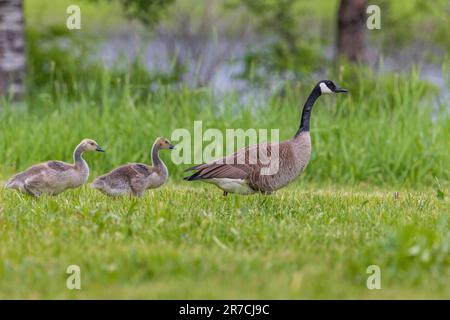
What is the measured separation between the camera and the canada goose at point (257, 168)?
879cm

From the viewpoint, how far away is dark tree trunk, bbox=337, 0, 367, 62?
54.6 feet

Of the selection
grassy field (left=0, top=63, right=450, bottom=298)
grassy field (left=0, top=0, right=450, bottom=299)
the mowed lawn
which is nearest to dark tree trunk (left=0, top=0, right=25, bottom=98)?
grassy field (left=0, top=0, right=450, bottom=299)

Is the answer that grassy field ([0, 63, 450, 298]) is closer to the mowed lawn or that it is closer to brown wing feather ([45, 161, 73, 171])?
the mowed lawn

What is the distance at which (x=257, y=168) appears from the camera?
29.1ft

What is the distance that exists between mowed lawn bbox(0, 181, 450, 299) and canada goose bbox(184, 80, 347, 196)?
0.65ft

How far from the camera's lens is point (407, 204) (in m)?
9.21

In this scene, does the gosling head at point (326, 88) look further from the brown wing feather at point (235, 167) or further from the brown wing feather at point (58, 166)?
the brown wing feather at point (58, 166)

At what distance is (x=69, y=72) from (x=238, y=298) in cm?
1253

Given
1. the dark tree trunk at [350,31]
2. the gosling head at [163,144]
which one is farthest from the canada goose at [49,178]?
the dark tree trunk at [350,31]

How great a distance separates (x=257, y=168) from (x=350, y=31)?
8617 millimetres

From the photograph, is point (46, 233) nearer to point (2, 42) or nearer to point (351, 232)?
point (351, 232)

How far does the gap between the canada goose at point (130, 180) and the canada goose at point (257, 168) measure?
24.3 inches

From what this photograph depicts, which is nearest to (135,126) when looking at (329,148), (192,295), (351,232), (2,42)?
(329,148)

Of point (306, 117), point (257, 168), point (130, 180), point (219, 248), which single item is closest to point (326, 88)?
point (306, 117)
